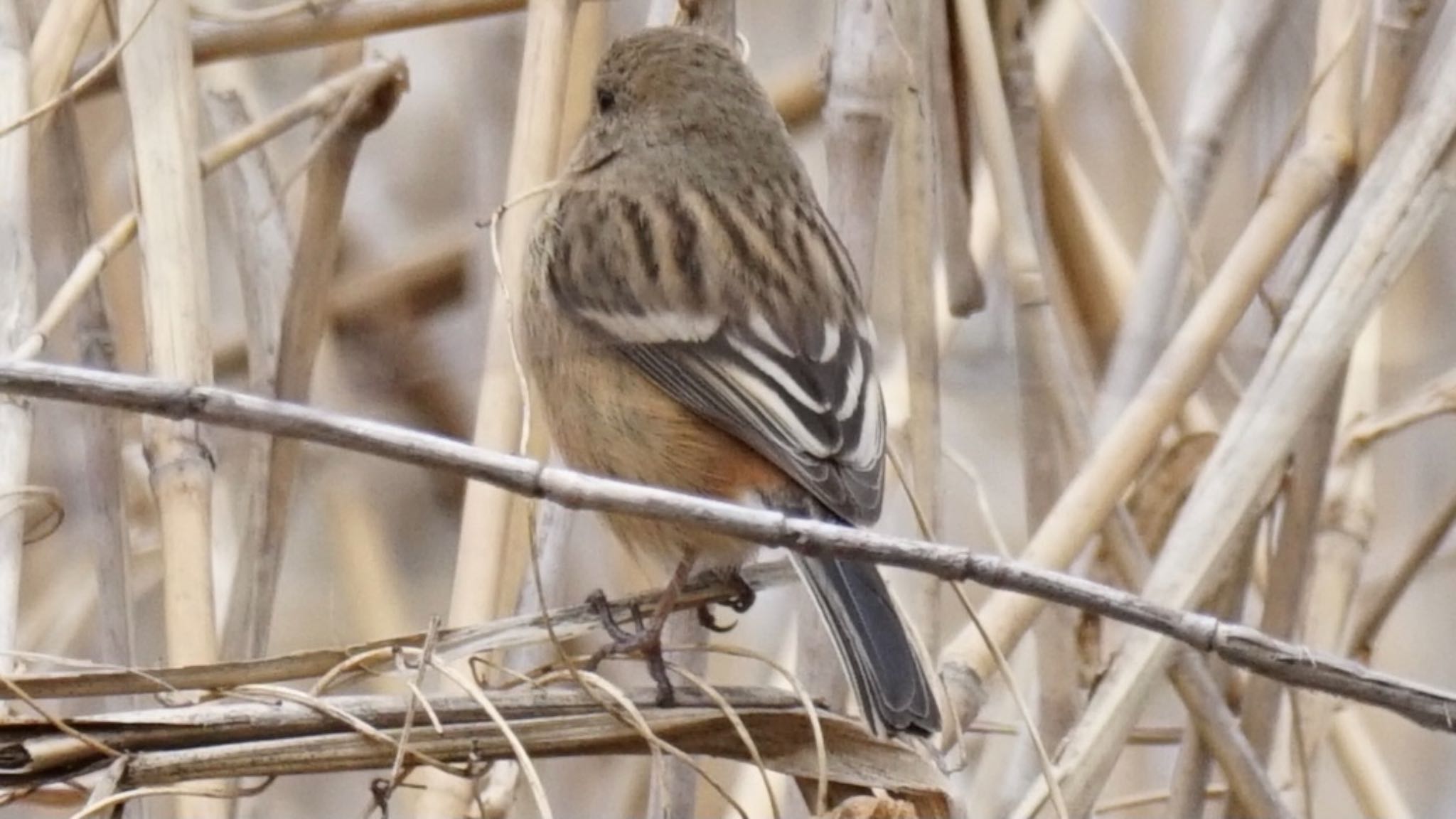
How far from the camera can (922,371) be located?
2.37m

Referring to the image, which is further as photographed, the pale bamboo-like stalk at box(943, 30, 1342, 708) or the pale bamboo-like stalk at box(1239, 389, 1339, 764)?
the pale bamboo-like stalk at box(1239, 389, 1339, 764)

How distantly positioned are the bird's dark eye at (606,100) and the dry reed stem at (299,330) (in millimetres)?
317

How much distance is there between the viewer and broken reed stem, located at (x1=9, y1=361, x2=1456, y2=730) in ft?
4.34

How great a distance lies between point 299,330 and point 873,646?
1083 mm

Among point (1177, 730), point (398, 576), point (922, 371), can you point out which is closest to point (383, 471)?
point (398, 576)

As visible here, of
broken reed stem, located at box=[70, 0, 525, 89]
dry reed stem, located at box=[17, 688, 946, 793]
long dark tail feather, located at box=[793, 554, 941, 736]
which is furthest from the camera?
broken reed stem, located at box=[70, 0, 525, 89]

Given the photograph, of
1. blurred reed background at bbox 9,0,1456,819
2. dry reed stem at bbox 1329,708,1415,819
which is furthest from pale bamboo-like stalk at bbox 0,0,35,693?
dry reed stem at bbox 1329,708,1415,819

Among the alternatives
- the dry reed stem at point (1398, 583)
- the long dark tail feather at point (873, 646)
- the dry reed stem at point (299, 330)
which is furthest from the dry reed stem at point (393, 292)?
the dry reed stem at point (1398, 583)

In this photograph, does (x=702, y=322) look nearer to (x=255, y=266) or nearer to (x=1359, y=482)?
(x=255, y=266)

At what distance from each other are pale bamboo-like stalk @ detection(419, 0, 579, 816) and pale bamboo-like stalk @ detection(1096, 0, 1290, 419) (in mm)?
845

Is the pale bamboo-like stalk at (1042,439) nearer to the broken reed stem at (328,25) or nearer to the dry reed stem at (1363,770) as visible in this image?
the dry reed stem at (1363,770)

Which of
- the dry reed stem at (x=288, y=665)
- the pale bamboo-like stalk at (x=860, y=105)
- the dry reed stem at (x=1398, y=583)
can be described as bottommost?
the dry reed stem at (x=288, y=665)

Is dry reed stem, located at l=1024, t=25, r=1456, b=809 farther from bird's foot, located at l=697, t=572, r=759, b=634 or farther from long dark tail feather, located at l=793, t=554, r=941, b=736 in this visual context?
bird's foot, located at l=697, t=572, r=759, b=634

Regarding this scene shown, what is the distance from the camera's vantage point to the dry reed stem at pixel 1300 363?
2152 millimetres
